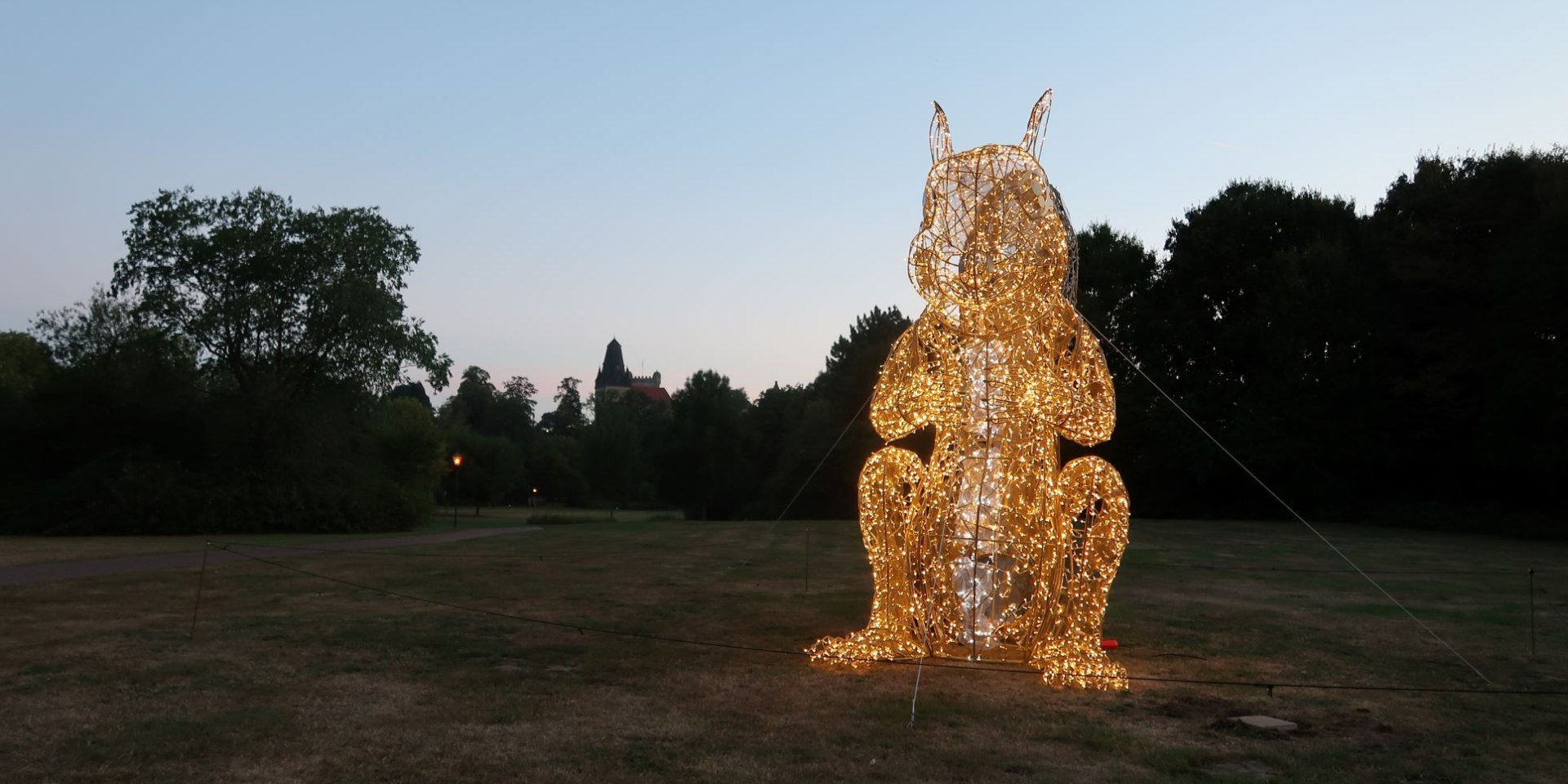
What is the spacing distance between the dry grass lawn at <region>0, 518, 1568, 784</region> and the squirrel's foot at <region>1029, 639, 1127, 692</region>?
0.55 ft

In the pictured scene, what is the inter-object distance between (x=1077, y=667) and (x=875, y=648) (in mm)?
1513

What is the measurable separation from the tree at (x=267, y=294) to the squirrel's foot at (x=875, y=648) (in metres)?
26.1

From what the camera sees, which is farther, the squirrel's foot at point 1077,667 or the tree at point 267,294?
the tree at point 267,294

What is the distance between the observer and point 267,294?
104 ft

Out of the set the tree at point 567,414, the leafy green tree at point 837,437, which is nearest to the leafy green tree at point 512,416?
the tree at point 567,414

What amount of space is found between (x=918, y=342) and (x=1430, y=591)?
1108cm

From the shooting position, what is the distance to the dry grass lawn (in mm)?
6152

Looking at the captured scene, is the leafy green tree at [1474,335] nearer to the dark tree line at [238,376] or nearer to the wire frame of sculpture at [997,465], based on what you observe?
the wire frame of sculpture at [997,465]

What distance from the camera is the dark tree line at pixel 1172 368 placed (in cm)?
2817

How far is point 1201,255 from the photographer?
3559cm

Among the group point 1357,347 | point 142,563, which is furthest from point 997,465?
point 1357,347

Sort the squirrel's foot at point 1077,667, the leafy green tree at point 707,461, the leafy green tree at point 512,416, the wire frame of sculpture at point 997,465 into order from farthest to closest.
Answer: the leafy green tree at point 512,416
the leafy green tree at point 707,461
the wire frame of sculpture at point 997,465
the squirrel's foot at point 1077,667

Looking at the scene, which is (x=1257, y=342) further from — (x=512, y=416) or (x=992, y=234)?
(x=512, y=416)

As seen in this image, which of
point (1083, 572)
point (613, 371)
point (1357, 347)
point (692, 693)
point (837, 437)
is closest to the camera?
point (692, 693)
